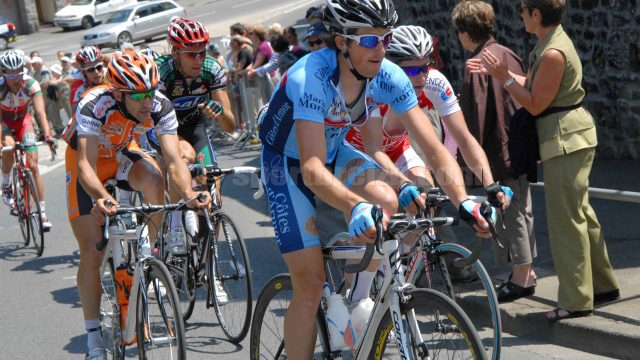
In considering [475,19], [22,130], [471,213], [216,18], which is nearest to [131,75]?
[475,19]

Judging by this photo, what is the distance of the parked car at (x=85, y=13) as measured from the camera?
4869cm

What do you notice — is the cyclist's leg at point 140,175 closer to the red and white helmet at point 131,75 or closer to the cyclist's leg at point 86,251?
the cyclist's leg at point 86,251

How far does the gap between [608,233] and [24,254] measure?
6.35 m

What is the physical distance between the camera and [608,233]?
8.32m

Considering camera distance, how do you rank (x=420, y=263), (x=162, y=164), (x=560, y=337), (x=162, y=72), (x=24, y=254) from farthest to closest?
(x=24, y=254) → (x=162, y=164) → (x=162, y=72) → (x=560, y=337) → (x=420, y=263)

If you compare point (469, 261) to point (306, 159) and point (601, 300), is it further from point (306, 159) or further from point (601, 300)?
point (601, 300)

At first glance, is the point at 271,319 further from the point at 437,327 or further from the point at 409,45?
the point at 409,45

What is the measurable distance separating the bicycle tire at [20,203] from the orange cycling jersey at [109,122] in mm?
4669

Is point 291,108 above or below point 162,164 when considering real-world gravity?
above

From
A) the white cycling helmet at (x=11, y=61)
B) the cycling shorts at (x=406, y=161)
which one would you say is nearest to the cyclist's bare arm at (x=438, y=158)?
the cycling shorts at (x=406, y=161)

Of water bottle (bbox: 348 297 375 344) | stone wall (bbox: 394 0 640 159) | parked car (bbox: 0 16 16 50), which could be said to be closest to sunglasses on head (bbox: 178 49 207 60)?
water bottle (bbox: 348 297 375 344)

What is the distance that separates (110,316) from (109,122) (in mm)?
1269

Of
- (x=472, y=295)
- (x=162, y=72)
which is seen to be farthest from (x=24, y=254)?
(x=472, y=295)

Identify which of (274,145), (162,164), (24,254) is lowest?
(24,254)
